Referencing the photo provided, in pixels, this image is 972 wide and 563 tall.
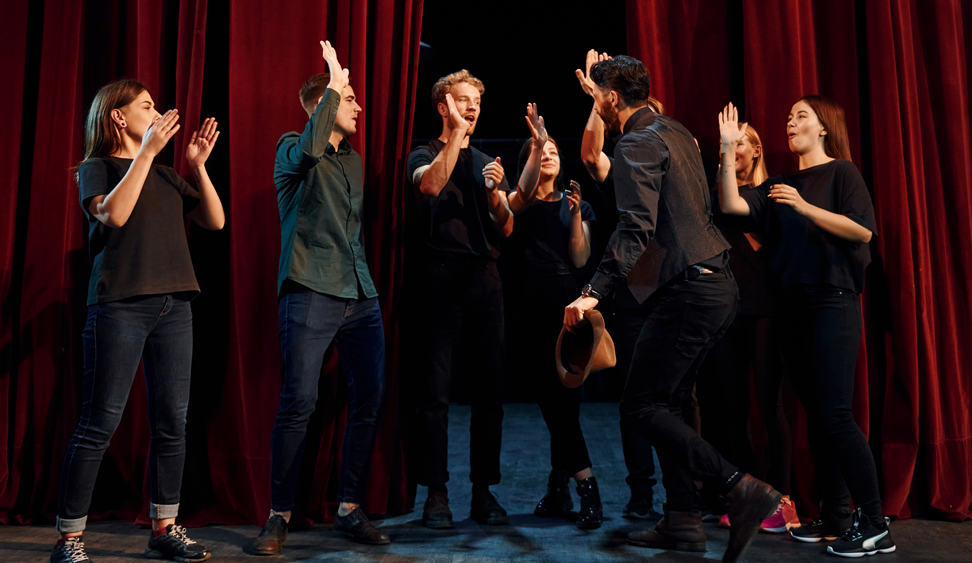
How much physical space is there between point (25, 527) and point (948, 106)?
13.0 ft

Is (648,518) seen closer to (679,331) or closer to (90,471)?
(679,331)

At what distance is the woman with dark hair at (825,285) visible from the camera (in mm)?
2273

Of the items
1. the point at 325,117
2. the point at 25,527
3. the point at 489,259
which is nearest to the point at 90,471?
the point at 25,527

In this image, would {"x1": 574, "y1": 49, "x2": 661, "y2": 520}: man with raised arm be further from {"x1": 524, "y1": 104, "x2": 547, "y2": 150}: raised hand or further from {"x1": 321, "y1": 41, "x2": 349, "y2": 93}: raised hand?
{"x1": 321, "y1": 41, "x2": 349, "y2": 93}: raised hand

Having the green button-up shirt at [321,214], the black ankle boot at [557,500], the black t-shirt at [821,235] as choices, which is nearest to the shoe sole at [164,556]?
the green button-up shirt at [321,214]

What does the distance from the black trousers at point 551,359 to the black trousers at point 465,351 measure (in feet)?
0.37

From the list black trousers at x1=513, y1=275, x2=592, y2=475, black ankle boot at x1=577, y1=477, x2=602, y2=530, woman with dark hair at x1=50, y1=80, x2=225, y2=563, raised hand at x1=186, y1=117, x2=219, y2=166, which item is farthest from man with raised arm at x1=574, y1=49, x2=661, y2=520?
woman with dark hair at x1=50, y1=80, x2=225, y2=563

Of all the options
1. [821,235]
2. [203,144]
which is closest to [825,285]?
[821,235]

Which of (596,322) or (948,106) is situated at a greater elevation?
(948,106)

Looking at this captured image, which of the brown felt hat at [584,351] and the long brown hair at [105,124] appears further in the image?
the long brown hair at [105,124]

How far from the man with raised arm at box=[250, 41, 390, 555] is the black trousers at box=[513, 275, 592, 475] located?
0.58 metres

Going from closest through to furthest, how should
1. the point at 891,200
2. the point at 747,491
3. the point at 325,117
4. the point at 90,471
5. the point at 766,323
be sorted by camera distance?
the point at 747,491, the point at 90,471, the point at 325,117, the point at 766,323, the point at 891,200

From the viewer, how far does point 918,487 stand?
2.73 m

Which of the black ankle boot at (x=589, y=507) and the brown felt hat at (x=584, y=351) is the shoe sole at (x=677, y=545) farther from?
the brown felt hat at (x=584, y=351)
